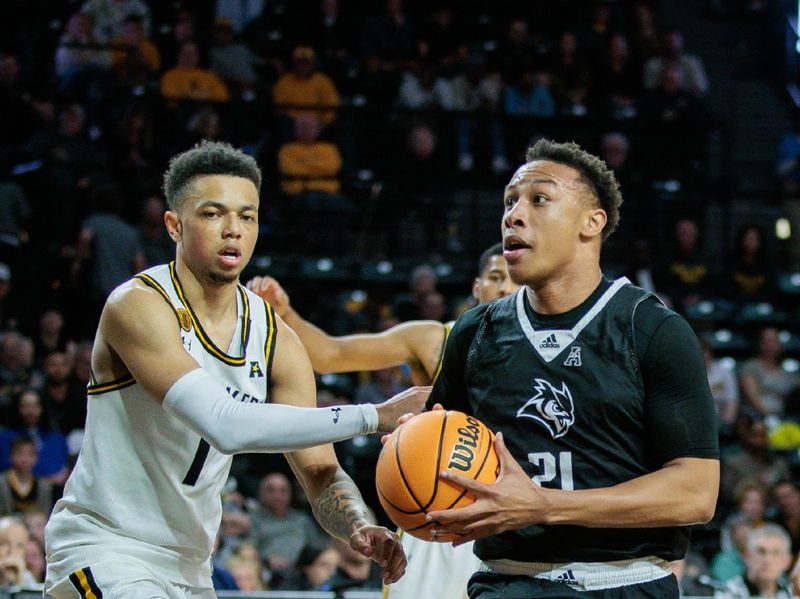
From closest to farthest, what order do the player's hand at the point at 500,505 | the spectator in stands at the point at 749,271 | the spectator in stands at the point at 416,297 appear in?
1. the player's hand at the point at 500,505
2. the spectator in stands at the point at 416,297
3. the spectator in stands at the point at 749,271

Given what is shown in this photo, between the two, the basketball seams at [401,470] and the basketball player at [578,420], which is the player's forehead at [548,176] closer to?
the basketball player at [578,420]

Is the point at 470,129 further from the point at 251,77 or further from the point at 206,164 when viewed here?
the point at 206,164

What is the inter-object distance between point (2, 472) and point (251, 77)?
602 cm

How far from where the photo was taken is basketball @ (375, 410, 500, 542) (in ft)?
11.1

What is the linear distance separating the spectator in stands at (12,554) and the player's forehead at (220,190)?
3.66m

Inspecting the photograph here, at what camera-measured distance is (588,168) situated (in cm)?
391

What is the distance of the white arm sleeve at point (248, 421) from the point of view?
3898mm

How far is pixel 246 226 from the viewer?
439 cm

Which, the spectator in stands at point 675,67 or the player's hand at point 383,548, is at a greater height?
the spectator in stands at point 675,67

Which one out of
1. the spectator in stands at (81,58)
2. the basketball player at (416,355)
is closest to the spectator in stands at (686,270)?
the spectator in stands at (81,58)

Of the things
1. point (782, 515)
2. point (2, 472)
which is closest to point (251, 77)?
point (2, 472)

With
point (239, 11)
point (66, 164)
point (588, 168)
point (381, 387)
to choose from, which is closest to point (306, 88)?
point (239, 11)

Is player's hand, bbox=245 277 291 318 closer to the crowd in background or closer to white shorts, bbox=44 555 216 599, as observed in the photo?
white shorts, bbox=44 555 216 599

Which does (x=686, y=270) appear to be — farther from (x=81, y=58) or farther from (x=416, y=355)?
(x=416, y=355)
